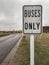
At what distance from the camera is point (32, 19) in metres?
5.33

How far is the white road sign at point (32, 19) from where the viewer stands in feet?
17.4

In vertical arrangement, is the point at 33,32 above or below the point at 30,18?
below

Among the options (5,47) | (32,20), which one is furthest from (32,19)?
(5,47)

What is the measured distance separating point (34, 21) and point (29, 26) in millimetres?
182

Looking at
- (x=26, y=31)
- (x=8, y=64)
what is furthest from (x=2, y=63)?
(x=26, y=31)

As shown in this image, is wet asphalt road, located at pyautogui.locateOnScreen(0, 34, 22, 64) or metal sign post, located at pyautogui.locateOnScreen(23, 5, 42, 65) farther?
wet asphalt road, located at pyautogui.locateOnScreen(0, 34, 22, 64)

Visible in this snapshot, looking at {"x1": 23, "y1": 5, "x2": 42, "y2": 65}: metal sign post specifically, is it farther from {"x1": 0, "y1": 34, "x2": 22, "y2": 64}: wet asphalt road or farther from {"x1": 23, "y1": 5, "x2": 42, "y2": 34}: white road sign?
{"x1": 0, "y1": 34, "x2": 22, "y2": 64}: wet asphalt road

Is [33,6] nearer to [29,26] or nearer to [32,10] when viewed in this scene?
[32,10]

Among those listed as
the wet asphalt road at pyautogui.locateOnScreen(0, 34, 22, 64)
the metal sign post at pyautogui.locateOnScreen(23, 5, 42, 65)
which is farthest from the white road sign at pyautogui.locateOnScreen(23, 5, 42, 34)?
the wet asphalt road at pyautogui.locateOnScreen(0, 34, 22, 64)

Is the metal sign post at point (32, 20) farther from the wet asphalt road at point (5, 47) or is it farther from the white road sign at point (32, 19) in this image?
the wet asphalt road at point (5, 47)

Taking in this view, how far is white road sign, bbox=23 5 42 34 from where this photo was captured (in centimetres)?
530

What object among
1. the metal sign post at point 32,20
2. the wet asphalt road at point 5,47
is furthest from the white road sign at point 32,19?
the wet asphalt road at point 5,47

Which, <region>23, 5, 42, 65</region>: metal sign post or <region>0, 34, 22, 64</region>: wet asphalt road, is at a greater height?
<region>23, 5, 42, 65</region>: metal sign post

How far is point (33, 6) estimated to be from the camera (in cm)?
527
